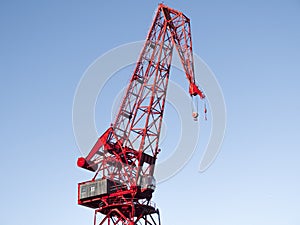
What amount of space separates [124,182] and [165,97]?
14.3 m

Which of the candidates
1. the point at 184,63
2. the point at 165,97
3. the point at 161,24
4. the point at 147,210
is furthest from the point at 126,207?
the point at 161,24

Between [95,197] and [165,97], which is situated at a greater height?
[165,97]

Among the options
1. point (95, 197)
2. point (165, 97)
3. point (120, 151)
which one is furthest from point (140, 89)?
point (95, 197)

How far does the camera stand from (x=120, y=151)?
7981 cm

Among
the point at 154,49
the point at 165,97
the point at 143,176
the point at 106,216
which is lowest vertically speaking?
the point at 106,216

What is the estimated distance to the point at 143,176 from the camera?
7838 centimetres

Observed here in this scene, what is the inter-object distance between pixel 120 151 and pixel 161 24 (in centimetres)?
2061

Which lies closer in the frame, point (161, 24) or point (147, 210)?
point (147, 210)

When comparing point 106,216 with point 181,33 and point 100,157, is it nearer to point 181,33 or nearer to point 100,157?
point 100,157

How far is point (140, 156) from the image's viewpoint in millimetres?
78812

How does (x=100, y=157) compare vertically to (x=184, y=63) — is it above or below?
below

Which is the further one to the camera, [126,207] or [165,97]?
[165,97]

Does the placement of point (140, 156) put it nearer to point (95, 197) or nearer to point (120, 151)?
point (120, 151)

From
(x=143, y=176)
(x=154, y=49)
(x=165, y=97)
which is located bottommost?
(x=143, y=176)
